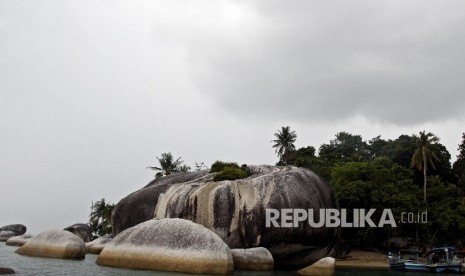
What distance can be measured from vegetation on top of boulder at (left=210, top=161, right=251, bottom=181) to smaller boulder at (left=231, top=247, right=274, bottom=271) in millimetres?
7744

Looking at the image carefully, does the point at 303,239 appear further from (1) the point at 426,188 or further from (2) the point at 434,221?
(1) the point at 426,188

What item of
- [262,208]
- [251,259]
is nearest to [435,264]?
[262,208]

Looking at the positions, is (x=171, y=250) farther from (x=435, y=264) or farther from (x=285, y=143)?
(x=285, y=143)

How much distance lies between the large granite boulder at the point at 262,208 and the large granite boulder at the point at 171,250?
18.1 feet

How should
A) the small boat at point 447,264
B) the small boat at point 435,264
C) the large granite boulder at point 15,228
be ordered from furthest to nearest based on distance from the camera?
the large granite boulder at point 15,228, the small boat at point 435,264, the small boat at point 447,264

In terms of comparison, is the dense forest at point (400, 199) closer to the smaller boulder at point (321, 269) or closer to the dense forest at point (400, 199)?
the dense forest at point (400, 199)

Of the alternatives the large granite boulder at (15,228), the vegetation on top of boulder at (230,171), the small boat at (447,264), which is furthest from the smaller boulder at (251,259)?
the large granite boulder at (15,228)

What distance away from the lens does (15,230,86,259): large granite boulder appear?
30172 mm

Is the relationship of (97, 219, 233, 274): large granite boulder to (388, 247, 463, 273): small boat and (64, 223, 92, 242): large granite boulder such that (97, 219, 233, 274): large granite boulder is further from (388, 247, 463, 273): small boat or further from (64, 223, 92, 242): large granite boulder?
(64, 223, 92, 242): large granite boulder

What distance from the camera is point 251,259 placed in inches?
1062

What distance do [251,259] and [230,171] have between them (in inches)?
351

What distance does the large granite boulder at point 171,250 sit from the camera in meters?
23.2

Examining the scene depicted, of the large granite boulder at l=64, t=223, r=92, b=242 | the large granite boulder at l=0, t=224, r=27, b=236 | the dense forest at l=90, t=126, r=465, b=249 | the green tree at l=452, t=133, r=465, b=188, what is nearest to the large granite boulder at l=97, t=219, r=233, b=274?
the dense forest at l=90, t=126, r=465, b=249

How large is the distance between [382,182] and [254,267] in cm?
2576
